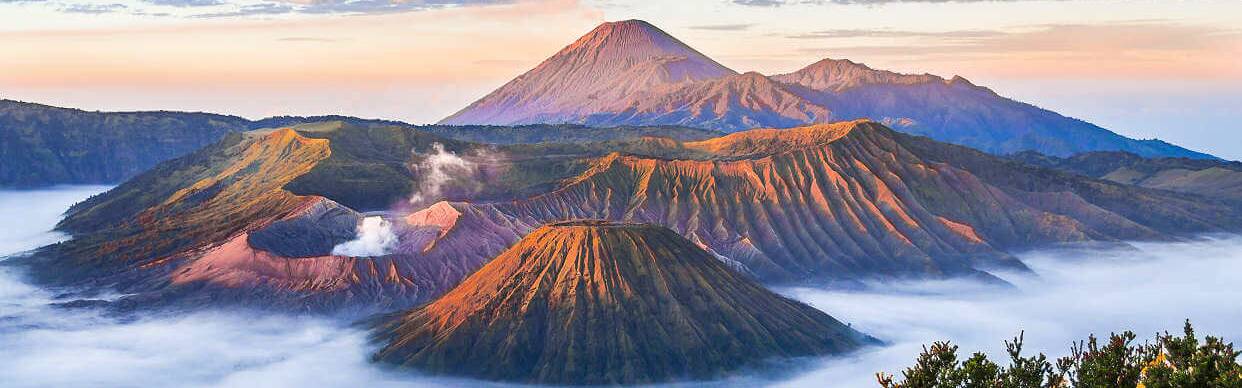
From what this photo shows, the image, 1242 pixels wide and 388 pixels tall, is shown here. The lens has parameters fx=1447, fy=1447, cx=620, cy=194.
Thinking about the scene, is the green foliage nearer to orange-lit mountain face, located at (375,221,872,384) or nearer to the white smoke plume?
orange-lit mountain face, located at (375,221,872,384)

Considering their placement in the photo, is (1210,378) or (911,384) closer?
(1210,378)

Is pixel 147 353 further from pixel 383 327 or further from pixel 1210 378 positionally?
pixel 1210 378

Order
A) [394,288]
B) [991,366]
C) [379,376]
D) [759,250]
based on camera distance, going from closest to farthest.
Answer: [991,366]
[379,376]
[394,288]
[759,250]

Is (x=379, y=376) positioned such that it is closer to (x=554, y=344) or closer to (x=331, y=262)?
(x=554, y=344)

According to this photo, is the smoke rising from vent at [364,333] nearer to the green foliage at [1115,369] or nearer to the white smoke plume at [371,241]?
the white smoke plume at [371,241]

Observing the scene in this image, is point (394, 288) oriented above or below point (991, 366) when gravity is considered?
below

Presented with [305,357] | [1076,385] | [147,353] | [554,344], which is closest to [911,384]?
[1076,385]

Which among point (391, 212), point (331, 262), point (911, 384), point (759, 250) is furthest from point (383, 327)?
point (911, 384)

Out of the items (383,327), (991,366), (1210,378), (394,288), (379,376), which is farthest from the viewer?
(394,288)

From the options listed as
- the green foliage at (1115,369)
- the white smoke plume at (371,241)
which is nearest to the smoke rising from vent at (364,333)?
the white smoke plume at (371,241)
